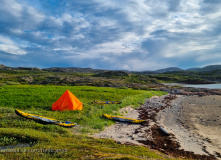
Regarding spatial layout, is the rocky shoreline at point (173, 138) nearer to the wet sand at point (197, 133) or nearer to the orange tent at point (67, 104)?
the wet sand at point (197, 133)

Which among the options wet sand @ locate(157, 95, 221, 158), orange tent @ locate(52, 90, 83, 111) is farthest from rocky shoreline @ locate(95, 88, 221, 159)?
orange tent @ locate(52, 90, 83, 111)

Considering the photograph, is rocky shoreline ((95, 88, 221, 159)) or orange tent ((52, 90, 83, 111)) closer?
rocky shoreline ((95, 88, 221, 159))

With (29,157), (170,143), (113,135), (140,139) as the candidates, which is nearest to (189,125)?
(170,143)

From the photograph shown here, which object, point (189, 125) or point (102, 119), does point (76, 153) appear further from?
point (189, 125)

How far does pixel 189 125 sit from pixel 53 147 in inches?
709

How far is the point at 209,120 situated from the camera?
21797 mm

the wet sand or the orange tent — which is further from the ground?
the orange tent

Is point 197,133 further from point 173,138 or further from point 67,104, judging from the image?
point 67,104

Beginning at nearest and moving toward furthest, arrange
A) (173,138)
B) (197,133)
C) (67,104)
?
(173,138) → (197,133) → (67,104)

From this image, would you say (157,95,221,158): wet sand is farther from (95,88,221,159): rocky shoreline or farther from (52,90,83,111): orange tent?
(52,90,83,111): orange tent

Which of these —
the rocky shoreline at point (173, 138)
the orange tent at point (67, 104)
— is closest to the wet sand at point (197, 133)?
the rocky shoreline at point (173, 138)

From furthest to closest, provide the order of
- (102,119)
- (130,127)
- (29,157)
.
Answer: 1. (102,119)
2. (130,127)
3. (29,157)


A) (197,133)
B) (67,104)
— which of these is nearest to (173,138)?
(197,133)

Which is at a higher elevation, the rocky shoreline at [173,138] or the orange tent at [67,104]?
the orange tent at [67,104]
